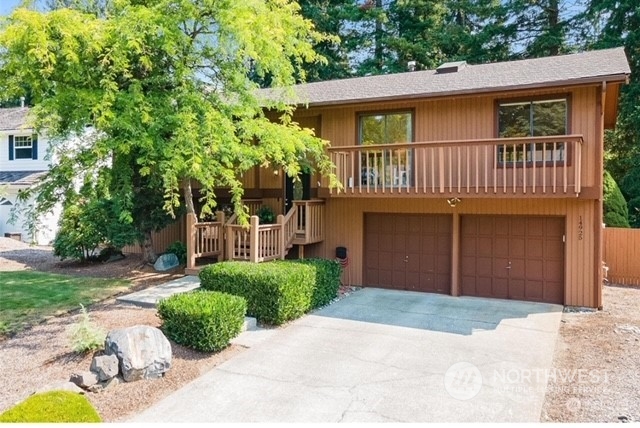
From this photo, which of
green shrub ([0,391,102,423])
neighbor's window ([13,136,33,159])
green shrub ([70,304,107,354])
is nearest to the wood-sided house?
green shrub ([70,304,107,354])

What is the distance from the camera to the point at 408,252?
11820 mm

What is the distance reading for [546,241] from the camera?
1039 cm

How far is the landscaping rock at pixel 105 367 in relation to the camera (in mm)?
5637

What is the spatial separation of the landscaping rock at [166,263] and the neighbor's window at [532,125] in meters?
9.35

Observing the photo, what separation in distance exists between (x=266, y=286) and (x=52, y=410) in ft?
14.5

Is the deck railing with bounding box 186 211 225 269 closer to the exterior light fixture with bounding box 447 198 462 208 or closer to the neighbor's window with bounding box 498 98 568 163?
the exterior light fixture with bounding box 447 198 462 208

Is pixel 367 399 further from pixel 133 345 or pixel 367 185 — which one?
pixel 367 185

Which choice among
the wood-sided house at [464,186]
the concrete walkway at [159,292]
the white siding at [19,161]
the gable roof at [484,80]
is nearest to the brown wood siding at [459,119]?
the wood-sided house at [464,186]

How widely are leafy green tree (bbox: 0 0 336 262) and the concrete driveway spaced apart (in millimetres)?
3374

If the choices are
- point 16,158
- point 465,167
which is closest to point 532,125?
point 465,167

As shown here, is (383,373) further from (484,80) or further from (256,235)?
(484,80)

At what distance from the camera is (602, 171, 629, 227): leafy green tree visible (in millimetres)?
14586

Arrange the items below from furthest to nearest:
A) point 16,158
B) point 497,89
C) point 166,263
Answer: point 16,158 < point 166,263 < point 497,89

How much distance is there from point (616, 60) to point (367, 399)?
9.99 metres
